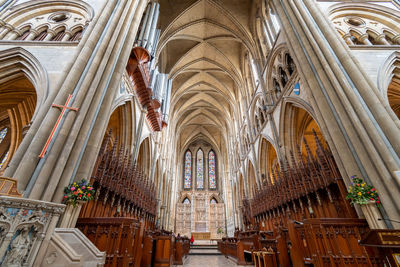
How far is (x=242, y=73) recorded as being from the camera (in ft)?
52.3

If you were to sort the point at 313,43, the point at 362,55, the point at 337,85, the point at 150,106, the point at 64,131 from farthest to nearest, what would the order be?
the point at 150,106 → the point at 362,55 → the point at 313,43 → the point at 337,85 → the point at 64,131

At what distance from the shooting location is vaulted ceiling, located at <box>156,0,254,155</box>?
43.3 feet

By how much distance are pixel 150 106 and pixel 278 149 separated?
683 cm

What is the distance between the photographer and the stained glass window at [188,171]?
25.2 meters

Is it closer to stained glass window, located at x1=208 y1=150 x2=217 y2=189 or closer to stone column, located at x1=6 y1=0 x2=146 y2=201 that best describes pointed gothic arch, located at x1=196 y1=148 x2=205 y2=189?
stained glass window, located at x1=208 y1=150 x2=217 y2=189

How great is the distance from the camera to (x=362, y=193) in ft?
12.5

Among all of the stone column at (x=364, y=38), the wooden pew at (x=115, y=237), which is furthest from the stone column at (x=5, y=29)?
the stone column at (x=364, y=38)

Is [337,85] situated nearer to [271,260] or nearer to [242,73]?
[271,260]

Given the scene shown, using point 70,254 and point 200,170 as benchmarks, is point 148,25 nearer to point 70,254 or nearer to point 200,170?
point 70,254

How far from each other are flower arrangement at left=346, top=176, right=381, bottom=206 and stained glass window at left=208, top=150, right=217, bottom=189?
21913 millimetres

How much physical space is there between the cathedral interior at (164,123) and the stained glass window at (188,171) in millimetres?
12780

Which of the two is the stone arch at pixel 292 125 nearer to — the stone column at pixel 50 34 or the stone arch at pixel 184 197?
the stone column at pixel 50 34

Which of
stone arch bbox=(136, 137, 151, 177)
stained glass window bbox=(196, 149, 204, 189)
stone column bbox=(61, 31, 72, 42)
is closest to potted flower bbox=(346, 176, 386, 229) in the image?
stone arch bbox=(136, 137, 151, 177)

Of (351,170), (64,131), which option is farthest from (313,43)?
(64,131)
